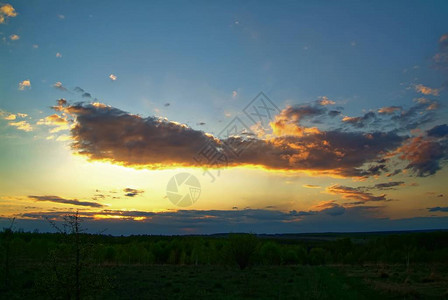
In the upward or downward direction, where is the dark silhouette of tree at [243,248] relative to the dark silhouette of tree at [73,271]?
downward

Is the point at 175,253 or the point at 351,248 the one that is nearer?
the point at 175,253

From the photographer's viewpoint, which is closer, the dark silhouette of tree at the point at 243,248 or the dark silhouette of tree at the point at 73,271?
the dark silhouette of tree at the point at 73,271

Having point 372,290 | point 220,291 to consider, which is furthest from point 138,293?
point 372,290

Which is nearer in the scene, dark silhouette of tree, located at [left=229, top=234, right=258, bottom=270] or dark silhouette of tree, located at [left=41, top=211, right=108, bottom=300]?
dark silhouette of tree, located at [left=41, top=211, right=108, bottom=300]

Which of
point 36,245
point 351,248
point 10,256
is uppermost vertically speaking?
point 10,256

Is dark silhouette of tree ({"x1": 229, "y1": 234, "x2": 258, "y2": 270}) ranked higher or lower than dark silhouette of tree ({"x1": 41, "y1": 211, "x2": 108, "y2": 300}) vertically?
lower

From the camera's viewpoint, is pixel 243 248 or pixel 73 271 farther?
pixel 243 248

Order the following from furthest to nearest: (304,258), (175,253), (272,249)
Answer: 1. (304,258)
2. (175,253)
3. (272,249)

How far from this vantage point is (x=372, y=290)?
28641 millimetres

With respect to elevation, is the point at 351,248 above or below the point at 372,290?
below

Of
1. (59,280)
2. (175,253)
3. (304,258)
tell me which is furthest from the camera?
(304,258)

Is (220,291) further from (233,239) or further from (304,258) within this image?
(304,258)

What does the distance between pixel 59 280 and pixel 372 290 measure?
25339mm

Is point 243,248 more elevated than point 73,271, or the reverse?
point 73,271
